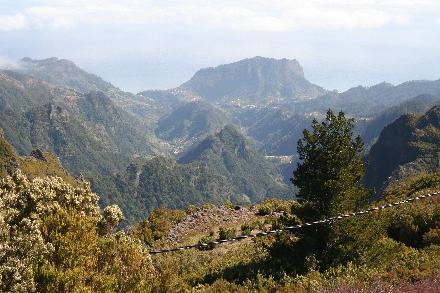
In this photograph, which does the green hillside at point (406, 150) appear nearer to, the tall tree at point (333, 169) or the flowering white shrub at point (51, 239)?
the tall tree at point (333, 169)

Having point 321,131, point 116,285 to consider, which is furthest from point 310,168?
point 116,285

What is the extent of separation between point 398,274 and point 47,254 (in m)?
12.7

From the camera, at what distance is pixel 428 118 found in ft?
514

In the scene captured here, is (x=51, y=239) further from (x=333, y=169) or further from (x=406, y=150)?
(x=406, y=150)

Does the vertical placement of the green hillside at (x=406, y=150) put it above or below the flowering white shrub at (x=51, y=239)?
below

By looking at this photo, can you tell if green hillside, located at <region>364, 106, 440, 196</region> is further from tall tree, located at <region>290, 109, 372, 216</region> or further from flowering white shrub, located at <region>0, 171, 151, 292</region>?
flowering white shrub, located at <region>0, 171, 151, 292</region>

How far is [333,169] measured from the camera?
701 inches

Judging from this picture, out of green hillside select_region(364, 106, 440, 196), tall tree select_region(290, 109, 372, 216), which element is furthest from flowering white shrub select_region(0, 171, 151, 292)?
green hillside select_region(364, 106, 440, 196)

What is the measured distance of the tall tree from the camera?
17.3 m

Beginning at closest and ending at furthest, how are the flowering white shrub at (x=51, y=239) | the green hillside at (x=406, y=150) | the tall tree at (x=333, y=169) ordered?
the flowering white shrub at (x=51, y=239), the tall tree at (x=333, y=169), the green hillside at (x=406, y=150)

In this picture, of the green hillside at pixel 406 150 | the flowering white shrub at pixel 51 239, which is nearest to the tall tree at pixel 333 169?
the flowering white shrub at pixel 51 239

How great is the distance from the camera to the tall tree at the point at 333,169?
1731 centimetres

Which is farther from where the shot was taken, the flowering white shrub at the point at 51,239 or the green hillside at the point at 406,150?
the green hillside at the point at 406,150

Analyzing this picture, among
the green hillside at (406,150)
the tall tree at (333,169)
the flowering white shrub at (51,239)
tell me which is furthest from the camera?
the green hillside at (406,150)
